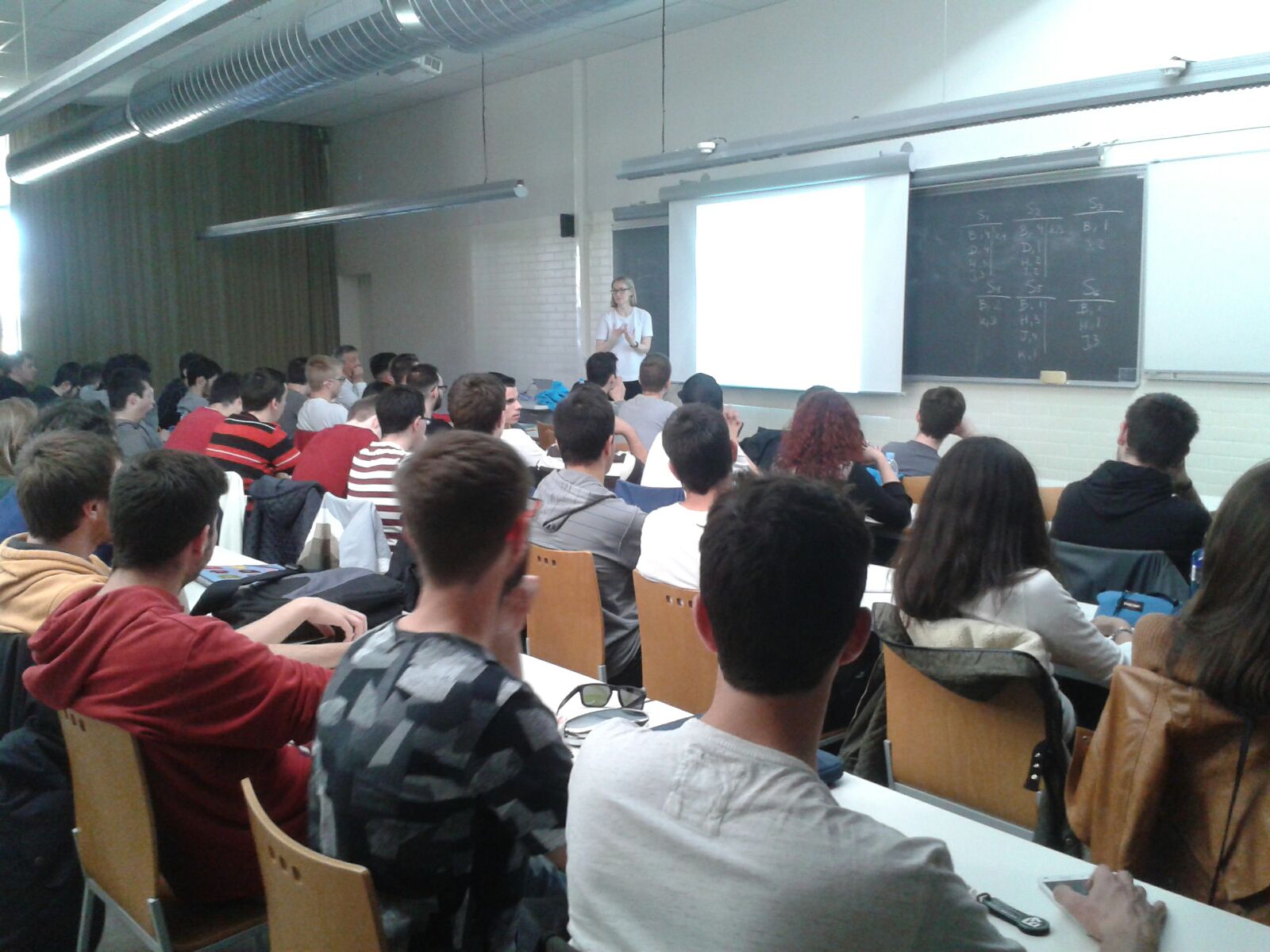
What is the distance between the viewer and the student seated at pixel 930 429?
4.21 m

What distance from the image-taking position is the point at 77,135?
7.11 meters

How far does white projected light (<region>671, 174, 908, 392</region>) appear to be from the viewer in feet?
20.4

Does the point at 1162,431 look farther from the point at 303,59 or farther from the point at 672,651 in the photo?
the point at 303,59

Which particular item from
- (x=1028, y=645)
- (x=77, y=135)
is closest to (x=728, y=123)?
(x=77, y=135)

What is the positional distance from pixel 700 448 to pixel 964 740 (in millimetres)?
1152

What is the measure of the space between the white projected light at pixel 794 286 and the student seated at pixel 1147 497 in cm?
311

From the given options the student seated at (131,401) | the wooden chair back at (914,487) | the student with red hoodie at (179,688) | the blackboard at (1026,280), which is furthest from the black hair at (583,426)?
the blackboard at (1026,280)

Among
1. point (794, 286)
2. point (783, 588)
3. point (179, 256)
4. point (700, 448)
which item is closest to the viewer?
point (783, 588)

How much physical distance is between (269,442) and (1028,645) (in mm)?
3699

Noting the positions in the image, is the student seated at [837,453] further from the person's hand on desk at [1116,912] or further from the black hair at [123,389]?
the black hair at [123,389]

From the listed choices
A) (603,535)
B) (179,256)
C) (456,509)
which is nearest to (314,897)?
(456,509)

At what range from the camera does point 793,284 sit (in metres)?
6.83

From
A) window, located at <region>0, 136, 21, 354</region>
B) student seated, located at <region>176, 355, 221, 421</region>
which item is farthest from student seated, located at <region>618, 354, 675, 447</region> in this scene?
window, located at <region>0, 136, 21, 354</region>

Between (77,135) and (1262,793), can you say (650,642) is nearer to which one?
(1262,793)
